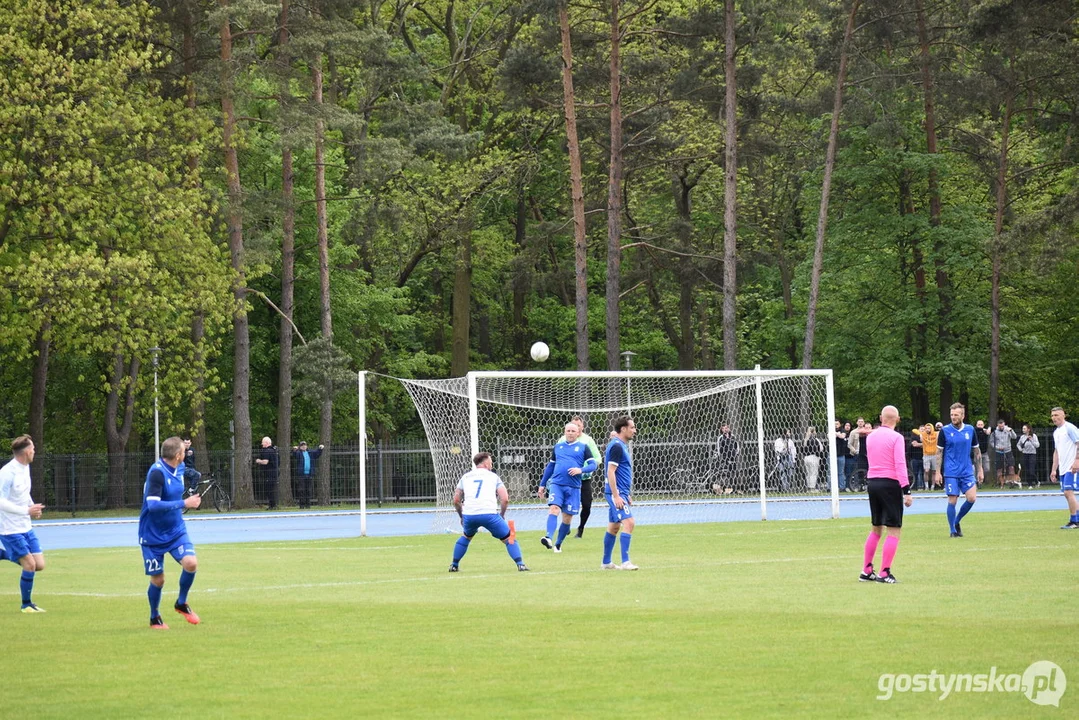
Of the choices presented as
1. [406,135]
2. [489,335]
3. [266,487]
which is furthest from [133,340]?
[489,335]

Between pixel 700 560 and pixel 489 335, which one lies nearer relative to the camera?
pixel 700 560

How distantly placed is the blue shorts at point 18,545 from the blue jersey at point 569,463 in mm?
9031

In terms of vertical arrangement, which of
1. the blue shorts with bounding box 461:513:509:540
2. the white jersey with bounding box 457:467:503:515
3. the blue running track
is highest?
the white jersey with bounding box 457:467:503:515

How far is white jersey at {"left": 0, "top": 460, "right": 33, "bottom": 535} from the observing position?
15.8m

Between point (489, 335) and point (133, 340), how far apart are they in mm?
24313

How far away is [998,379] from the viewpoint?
1885 inches

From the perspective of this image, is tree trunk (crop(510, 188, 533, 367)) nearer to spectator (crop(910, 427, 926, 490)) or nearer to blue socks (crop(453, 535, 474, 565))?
spectator (crop(910, 427, 926, 490))

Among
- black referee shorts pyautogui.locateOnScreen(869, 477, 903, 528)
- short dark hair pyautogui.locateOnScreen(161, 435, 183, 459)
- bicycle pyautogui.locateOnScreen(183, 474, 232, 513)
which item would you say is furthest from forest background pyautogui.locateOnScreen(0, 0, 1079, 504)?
short dark hair pyautogui.locateOnScreen(161, 435, 183, 459)

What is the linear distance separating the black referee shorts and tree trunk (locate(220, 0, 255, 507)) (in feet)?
84.6

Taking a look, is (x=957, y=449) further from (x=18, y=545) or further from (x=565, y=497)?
(x=18, y=545)

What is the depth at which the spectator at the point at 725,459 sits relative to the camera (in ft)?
109

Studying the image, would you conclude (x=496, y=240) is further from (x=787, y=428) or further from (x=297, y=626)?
(x=297, y=626)

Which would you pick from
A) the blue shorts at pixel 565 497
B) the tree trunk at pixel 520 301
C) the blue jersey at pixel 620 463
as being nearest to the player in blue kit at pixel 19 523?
the blue jersey at pixel 620 463

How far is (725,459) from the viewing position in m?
33.9
